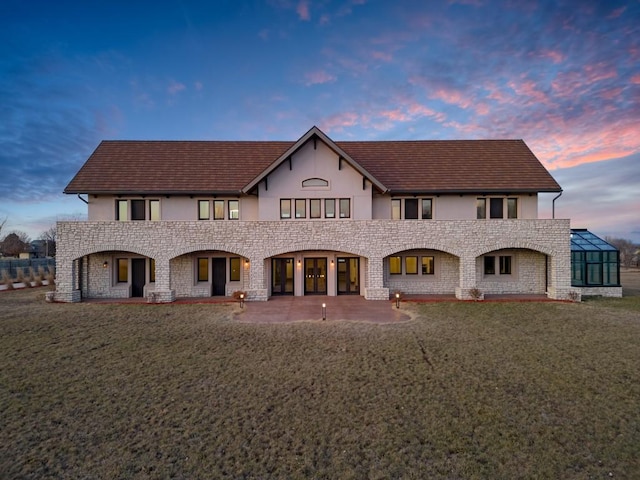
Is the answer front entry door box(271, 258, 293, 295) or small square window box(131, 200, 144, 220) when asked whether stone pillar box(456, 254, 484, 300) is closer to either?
front entry door box(271, 258, 293, 295)

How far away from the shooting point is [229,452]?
4.61m

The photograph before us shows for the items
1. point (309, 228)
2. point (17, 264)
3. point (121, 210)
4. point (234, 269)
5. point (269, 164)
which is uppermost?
point (269, 164)

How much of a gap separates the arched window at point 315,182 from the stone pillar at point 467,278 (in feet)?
29.3

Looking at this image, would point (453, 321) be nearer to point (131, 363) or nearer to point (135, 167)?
point (131, 363)

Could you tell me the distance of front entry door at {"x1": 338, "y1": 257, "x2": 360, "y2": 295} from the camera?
1823 cm

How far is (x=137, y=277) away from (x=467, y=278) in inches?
756

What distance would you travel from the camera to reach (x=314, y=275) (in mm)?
18203

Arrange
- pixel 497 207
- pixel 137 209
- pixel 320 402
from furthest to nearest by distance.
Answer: pixel 497 207
pixel 137 209
pixel 320 402

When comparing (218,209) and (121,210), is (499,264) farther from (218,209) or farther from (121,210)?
(121,210)

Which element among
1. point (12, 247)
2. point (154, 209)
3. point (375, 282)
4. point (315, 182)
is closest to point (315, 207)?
point (315, 182)

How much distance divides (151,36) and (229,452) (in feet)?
71.9

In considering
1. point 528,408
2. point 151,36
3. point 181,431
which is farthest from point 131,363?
point 151,36

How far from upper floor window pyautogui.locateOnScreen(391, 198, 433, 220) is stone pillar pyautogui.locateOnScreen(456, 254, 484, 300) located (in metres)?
3.39

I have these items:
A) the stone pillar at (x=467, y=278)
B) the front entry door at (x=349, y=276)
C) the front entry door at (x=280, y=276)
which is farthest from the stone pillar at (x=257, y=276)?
the stone pillar at (x=467, y=278)
